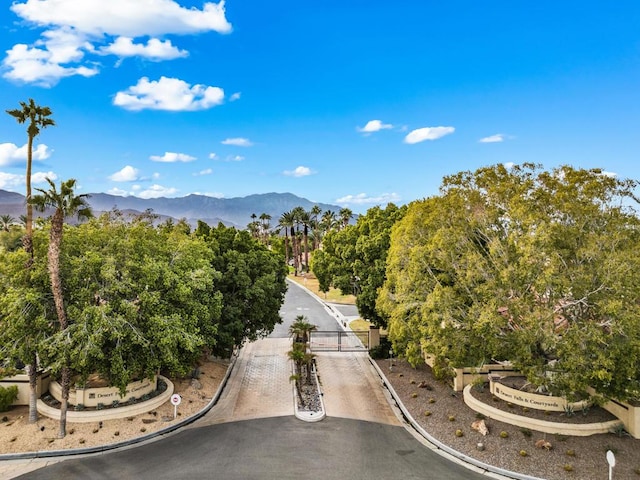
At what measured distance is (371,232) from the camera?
34.1 metres

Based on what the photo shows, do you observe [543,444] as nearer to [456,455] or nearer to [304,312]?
[456,455]

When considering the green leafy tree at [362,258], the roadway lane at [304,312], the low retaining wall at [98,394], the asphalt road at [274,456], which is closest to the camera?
the asphalt road at [274,456]

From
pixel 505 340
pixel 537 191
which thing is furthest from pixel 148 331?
pixel 537 191

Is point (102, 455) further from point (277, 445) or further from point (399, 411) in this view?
point (399, 411)

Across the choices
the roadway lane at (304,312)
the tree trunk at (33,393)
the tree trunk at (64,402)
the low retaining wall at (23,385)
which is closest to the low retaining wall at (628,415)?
the tree trunk at (64,402)

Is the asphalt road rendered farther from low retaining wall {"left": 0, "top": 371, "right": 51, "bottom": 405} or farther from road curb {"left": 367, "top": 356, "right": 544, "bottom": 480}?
low retaining wall {"left": 0, "top": 371, "right": 51, "bottom": 405}

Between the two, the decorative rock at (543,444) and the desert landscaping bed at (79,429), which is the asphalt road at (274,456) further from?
the decorative rock at (543,444)

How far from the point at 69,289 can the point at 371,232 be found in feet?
67.7

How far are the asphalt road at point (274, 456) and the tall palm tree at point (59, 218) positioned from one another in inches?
142

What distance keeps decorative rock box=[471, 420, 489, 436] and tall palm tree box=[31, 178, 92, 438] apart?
58.9 ft

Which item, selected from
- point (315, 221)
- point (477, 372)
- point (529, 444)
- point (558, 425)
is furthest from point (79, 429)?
point (315, 221)

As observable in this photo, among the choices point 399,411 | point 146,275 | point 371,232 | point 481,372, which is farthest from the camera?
point 371,232

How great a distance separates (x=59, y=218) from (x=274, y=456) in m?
13.2

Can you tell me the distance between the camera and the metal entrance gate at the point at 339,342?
34.9 m
